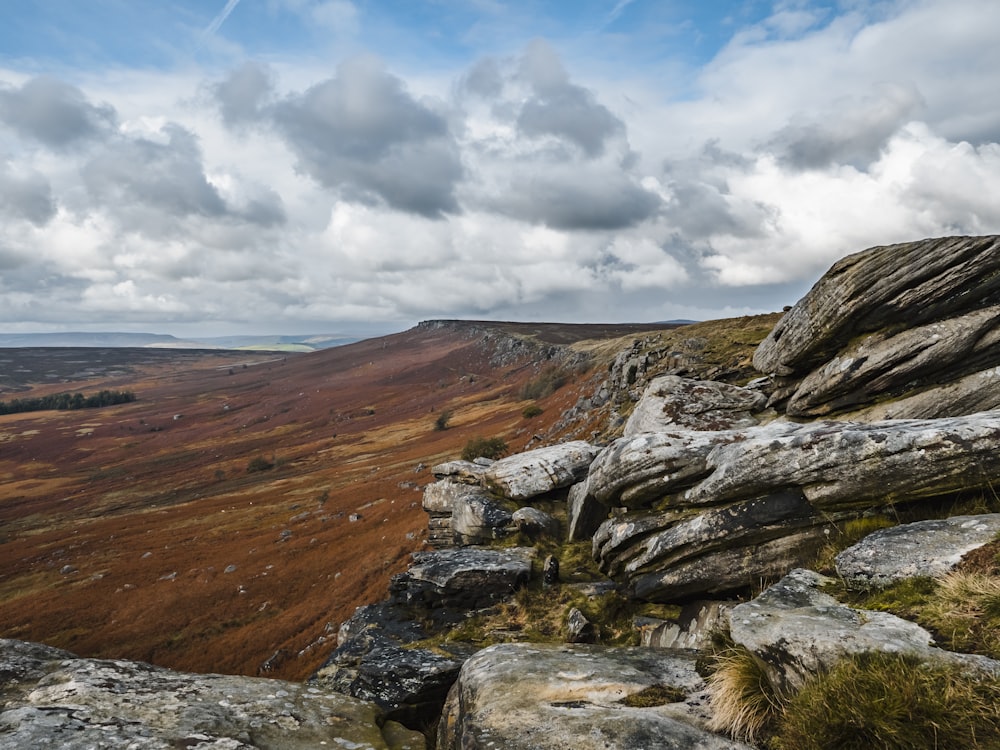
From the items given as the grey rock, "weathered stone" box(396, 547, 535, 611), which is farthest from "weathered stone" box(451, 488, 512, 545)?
"weathered stone" box(396, 547, 535, 611)

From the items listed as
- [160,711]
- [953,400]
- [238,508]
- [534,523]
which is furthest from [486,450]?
[160,711]

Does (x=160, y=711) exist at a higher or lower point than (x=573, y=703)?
lower

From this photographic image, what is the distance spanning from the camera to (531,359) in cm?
14875

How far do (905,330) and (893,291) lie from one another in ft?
4.34

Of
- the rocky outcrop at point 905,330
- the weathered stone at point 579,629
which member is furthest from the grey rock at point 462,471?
the rocky outcrop at point 905,330

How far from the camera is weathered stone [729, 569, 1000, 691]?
5.76 meters

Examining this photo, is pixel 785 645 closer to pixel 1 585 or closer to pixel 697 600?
pixel 697 600

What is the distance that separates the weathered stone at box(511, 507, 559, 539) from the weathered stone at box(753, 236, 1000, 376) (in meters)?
11.0

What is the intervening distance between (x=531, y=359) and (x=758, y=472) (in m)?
138

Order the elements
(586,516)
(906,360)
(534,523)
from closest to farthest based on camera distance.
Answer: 1. (906,360)
2. (586,516)
3. (534,523)

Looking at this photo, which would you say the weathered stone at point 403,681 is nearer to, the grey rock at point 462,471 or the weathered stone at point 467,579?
the weathered stone at point 467,579

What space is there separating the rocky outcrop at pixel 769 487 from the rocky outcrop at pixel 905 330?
4347 mm

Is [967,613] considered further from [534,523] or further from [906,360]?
[534,523]

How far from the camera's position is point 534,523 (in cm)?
1942
